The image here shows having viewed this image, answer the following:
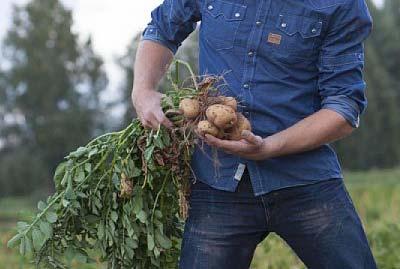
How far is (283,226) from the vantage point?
3.20m

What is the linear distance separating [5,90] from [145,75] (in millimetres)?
43481

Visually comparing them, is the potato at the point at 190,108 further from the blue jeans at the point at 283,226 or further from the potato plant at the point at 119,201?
the blue jeans at the point at 283,226

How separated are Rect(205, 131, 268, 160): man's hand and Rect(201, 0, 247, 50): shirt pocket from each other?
18.4 inches

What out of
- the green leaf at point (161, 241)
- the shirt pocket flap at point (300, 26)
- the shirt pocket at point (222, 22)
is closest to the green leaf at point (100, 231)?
the green leaf at point (161, 241)

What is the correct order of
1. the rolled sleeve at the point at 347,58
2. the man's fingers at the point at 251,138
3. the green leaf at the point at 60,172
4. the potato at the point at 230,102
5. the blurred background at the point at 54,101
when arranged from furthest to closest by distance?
the blurred background at the point at 54,101, the green leaf at the point at 60,172, the rolled sleeve at the point at 347,58, the potato at the point at 230,102, the man's fingers at the point at 251,138

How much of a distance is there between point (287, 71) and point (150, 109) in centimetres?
54

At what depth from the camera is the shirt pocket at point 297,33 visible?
3.13 m

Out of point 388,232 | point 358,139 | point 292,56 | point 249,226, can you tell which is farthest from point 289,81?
point 358,139

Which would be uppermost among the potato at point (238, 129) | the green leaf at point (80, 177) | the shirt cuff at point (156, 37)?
the shirt cuff at point (156, 37)

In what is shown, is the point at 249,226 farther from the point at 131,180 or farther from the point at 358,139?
the point at 358,139

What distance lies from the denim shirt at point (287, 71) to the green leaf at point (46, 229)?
675mm

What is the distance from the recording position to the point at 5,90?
45500mm

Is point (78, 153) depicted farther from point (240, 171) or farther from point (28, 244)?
point (240, 171)

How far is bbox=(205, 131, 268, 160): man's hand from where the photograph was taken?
2.89 meters
